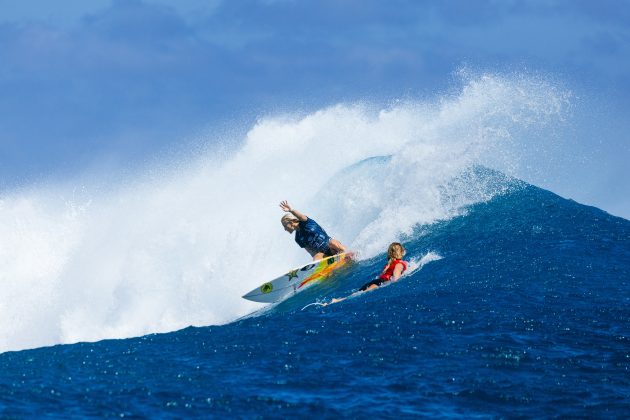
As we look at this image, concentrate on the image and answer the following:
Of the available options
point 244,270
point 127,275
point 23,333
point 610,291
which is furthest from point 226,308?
point 610,291

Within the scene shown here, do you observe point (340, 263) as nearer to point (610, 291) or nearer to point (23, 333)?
point (610, 291)

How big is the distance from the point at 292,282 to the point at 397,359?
7420mm

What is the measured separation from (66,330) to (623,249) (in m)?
14.0

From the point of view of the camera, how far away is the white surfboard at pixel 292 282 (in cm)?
1889

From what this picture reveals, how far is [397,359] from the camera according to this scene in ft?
39.1

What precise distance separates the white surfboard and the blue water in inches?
115

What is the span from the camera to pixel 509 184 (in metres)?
25.2

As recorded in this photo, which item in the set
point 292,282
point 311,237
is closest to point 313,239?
point 311,237

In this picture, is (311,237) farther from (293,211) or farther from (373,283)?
(373,283)

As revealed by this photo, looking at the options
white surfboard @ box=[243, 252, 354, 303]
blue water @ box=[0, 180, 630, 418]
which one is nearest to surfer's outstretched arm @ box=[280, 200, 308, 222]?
white surfboard @ box=[243, 252, 354, 303]

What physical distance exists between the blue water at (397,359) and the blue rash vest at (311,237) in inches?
131

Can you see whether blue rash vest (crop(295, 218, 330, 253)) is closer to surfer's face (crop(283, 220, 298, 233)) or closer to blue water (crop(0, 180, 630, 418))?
surfer's face (crop(283, 220, 298, 233))

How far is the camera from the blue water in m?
10.3

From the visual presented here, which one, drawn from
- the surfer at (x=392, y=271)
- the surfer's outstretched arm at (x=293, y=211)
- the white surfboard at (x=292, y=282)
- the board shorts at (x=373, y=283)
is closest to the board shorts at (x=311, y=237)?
the surfer's outstretched arm at (x=293, y=211)
